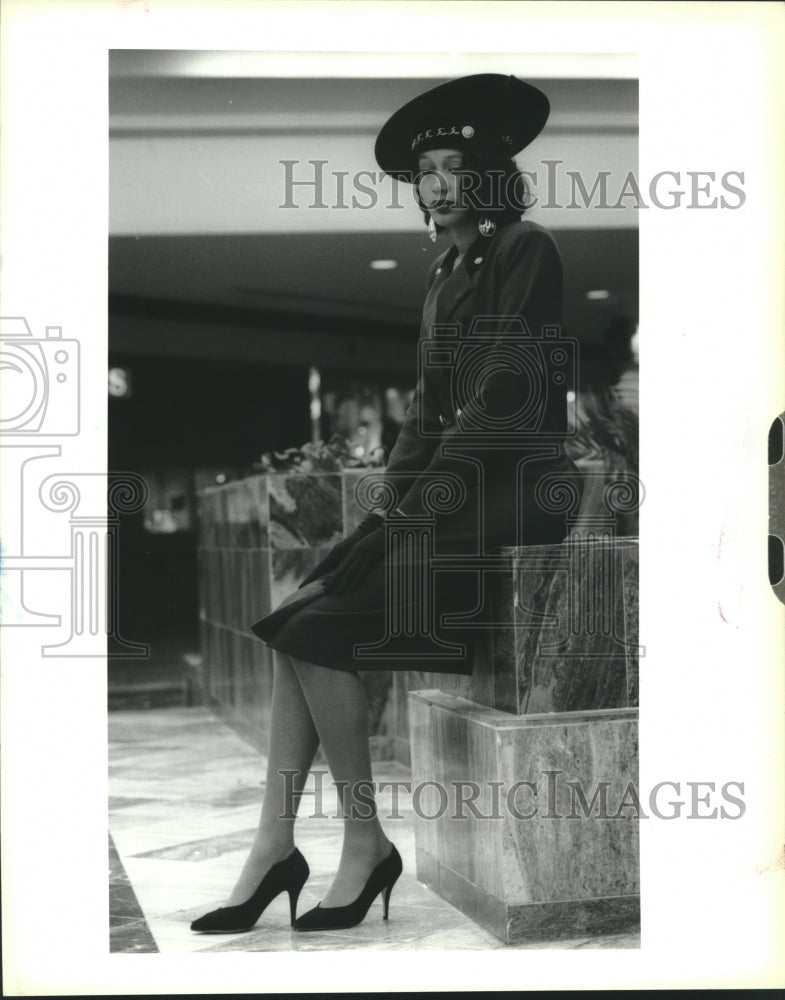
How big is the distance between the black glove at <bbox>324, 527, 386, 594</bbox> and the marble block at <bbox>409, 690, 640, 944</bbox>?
424mm

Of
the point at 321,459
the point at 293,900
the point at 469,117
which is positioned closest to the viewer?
the point at 469,117

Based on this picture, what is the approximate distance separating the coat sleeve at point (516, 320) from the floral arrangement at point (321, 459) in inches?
74.4

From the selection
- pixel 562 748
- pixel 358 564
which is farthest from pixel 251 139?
pixel 562 748

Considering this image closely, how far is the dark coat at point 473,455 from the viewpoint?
120 inches

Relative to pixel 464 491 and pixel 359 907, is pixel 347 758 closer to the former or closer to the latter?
pixel 359 907

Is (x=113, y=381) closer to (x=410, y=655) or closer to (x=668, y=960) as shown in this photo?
(x=410, y=655)

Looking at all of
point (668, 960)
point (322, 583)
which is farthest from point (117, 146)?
point (668, 960)

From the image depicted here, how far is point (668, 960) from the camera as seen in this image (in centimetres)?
303

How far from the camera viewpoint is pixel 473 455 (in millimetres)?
3070

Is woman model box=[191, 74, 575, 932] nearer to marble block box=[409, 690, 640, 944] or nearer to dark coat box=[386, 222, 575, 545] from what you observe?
dark coat box=[386, 222, 575, 545]

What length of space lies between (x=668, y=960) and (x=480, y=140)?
5.95 ft

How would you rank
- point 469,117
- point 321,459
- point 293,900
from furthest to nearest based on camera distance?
1. point 321,459
2. point 293,900
3. point 469,117

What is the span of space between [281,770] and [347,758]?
6.0 inches

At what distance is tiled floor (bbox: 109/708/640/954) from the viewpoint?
3.04 m
